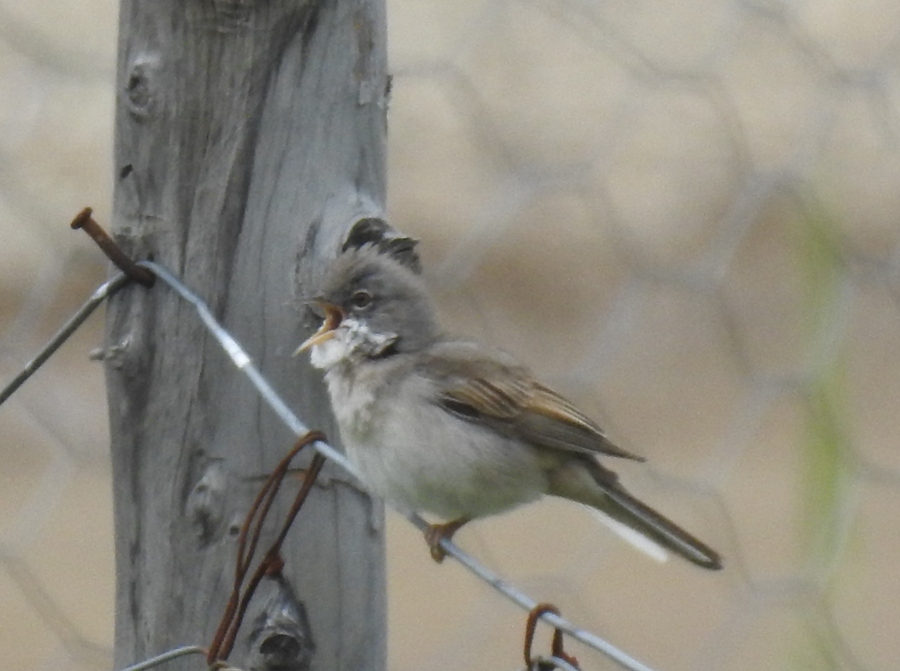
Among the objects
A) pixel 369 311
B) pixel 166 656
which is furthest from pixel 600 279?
pixel 166 656

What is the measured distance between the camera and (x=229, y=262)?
1250mm

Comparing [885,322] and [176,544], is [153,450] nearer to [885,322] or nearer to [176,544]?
[176,544]

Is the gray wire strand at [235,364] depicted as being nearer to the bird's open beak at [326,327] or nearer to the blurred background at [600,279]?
the bird's open beak at [326,327]

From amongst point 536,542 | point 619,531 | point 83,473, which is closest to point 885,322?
point 536,542

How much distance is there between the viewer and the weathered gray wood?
4.06 ft

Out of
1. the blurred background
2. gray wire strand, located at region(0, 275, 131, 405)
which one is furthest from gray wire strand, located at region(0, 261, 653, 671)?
the blurred background

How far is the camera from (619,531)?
143 centimetres

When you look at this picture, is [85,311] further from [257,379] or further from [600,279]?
[600,279]

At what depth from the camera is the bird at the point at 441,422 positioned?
1342 millimetres

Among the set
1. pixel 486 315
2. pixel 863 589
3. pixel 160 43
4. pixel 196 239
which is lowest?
pixel 863 589

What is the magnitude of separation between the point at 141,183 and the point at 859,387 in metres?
2.93

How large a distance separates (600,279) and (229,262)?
2897 millimetres

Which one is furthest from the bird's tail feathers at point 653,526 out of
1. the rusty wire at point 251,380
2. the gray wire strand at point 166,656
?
the gray wire strand at point 166,656

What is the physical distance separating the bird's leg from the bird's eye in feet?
0.67
